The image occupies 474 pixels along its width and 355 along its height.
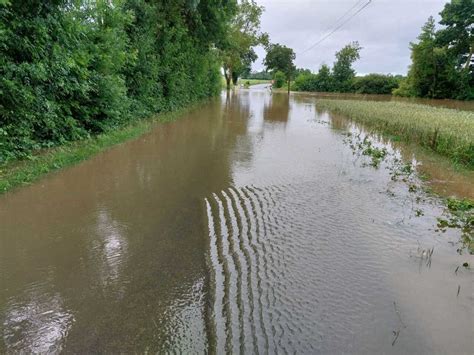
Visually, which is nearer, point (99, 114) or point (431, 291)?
point (431, 291)

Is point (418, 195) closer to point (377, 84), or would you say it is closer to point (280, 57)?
point (377, 84)

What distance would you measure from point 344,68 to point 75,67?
195 ft

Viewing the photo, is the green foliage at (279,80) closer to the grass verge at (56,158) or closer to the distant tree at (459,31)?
the distant tree at (459,31)

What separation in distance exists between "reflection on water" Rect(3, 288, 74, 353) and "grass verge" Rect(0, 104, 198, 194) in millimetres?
3137

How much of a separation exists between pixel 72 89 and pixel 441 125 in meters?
11.5

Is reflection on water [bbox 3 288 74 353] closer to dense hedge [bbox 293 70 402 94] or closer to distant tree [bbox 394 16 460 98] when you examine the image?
distant tree [bbox 394 16 460 98]

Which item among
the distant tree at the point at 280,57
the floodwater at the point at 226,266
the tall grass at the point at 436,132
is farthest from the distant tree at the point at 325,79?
the floodwater at the point at 226,266

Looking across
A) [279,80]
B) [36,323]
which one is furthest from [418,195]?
[279,80]

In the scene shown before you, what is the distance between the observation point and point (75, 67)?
26.1 ft

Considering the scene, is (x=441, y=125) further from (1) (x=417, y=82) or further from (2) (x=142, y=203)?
(1) (x=417, y=82)

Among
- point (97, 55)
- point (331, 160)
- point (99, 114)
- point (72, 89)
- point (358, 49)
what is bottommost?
point (331, 160)

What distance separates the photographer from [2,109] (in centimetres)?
613

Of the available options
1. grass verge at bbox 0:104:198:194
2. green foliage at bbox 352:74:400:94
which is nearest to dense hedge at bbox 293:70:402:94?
green foliage at bbox 352:74:400:94

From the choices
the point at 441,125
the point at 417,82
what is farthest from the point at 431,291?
the point at 417,82
